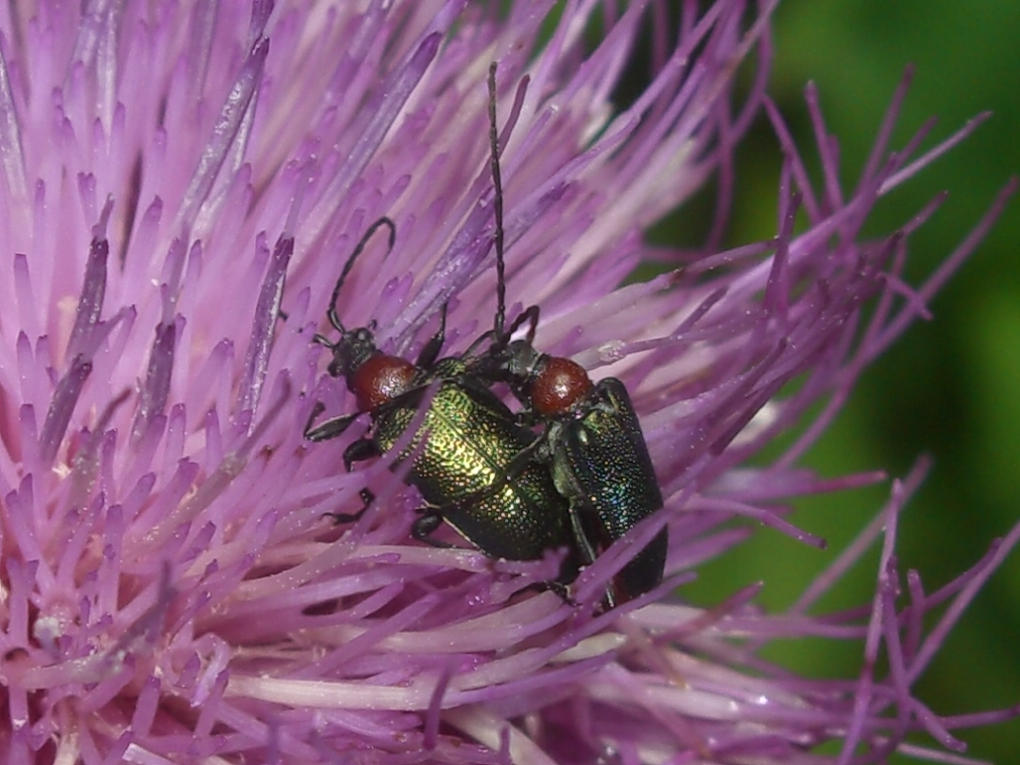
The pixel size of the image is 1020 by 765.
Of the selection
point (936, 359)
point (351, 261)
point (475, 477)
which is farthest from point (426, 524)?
point (936, 359)

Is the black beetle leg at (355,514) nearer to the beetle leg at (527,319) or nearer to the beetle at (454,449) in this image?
the beetle at (454,449)

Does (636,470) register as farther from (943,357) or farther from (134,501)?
(943,357)

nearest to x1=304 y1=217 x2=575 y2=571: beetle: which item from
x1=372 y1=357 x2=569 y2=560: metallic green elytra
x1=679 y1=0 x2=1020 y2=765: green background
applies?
x1=372 y1=357 x2=569 y2=560: metallic green elytra

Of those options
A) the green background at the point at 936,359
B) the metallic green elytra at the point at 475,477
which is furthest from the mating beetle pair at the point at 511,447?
the green background at the point at 936,359

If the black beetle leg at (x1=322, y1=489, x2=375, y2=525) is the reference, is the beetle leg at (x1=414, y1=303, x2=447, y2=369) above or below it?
above

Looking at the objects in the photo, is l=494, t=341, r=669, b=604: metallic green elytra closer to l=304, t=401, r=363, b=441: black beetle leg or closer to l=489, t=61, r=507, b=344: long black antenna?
l=489, t=61, r=507, b=344: long black antenna

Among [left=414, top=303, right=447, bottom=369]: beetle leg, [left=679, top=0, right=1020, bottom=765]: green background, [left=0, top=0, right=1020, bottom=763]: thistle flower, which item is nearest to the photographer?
[left=0, top=0, right=1020, bottom=763]: thistle flower

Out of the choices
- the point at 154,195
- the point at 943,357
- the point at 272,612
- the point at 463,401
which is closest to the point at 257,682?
the point at 272,612
